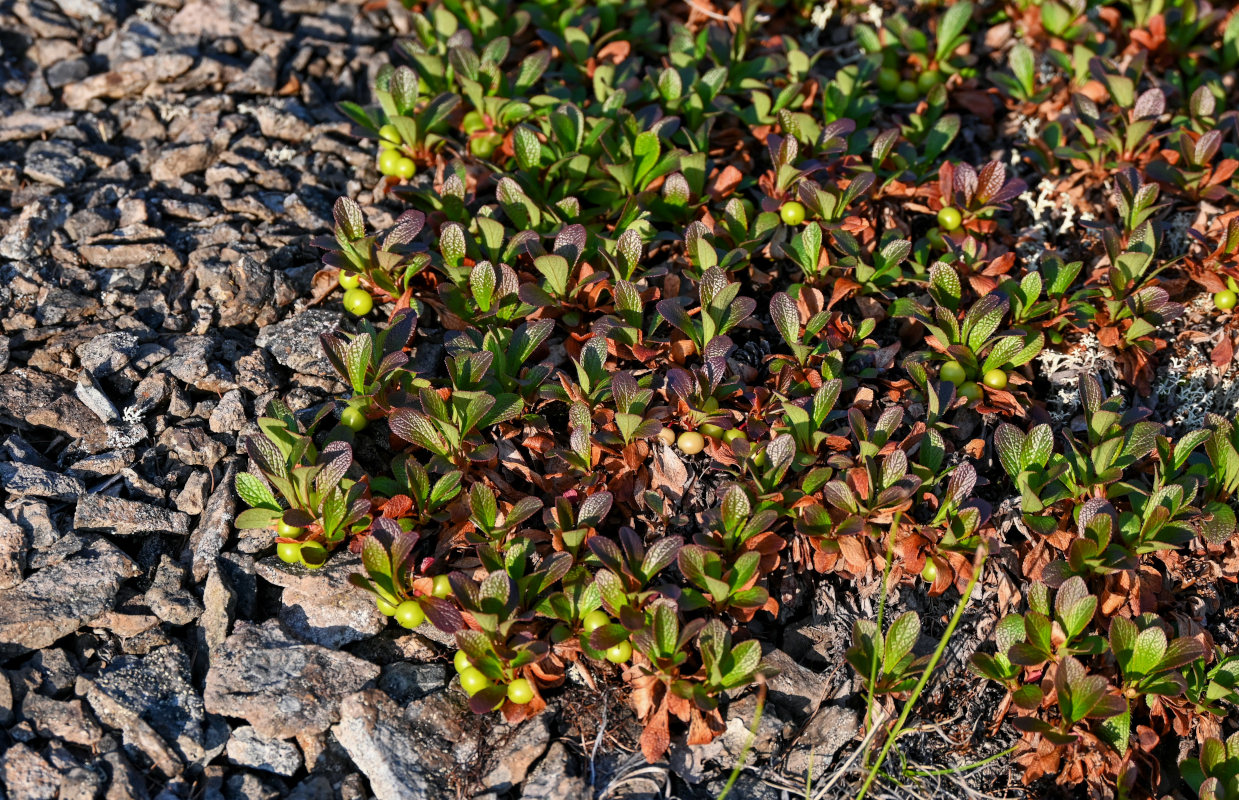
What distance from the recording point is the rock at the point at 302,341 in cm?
329

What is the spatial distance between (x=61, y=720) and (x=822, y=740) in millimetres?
2070

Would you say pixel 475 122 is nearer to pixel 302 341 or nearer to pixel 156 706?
pixel 302 341

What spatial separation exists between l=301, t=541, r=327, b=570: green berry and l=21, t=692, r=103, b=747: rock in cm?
67

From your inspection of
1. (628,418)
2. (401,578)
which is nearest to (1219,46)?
(628,418)

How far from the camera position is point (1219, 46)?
4566 mm

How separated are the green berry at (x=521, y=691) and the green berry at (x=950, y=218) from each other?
2343 mm

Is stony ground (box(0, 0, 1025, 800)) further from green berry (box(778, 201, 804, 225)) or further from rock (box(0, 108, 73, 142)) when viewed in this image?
green berry (box(778, 201, 804, 225))

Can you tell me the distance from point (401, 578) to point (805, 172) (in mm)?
2055

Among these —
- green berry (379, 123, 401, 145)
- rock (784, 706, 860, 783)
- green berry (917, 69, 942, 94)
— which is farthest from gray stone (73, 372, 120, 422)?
green berry (917, 69, 942, 94)

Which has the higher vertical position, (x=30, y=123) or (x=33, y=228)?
(x=30, y=123)

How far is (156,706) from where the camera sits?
2.60 metres

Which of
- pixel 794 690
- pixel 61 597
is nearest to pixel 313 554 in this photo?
pixel 61 597

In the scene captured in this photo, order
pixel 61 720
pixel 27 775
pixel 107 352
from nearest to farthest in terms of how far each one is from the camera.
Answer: pixel 27 775
pixel 61 720
pixel 107 352

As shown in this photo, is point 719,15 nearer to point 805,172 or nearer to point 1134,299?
point 805,172
